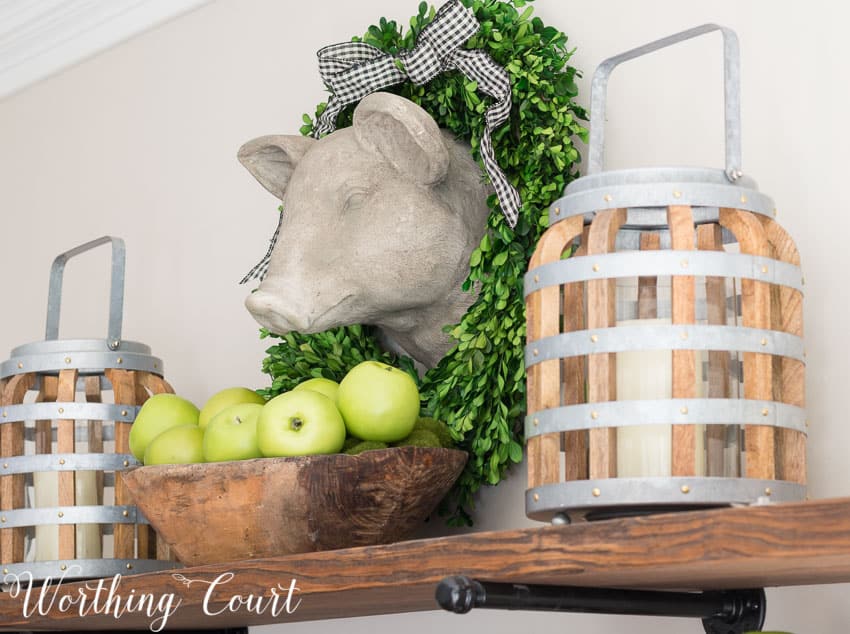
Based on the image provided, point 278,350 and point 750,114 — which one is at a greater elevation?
point 750,114

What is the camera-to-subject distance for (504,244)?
1.21m

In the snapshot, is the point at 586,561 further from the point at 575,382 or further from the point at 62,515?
the point at 62,515

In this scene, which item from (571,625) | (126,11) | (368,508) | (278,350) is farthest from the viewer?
(126,11)

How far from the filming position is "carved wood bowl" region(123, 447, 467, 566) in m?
1.06

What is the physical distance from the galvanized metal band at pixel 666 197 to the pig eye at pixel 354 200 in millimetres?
370

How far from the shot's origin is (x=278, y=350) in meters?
1.39

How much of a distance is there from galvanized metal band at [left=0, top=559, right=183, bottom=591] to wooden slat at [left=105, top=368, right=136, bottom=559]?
2 centimetres

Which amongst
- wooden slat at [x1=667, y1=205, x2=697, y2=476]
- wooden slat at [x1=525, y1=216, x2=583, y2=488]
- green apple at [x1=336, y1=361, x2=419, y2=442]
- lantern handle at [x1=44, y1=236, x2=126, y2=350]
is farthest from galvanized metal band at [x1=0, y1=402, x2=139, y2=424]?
wooden slat at [x1=667, y1=205, x2=697, y2=476]

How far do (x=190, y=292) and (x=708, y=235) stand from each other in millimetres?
1030

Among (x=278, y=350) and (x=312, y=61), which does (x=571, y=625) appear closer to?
(x=278, y=350)

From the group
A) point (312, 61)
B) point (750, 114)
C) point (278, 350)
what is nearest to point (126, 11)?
point (312, 61)

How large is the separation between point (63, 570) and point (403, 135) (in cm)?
59

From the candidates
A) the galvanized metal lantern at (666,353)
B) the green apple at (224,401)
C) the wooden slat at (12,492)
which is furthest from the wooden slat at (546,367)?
the wooden slat at (12,492)

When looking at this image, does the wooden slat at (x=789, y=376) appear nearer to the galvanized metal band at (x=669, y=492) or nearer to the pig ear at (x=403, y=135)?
the galvanized metal band at (x=669, y=492)
